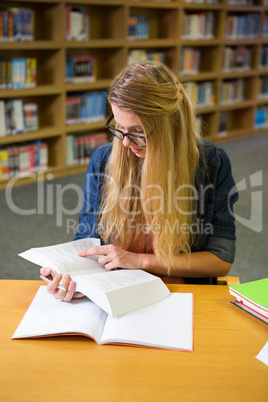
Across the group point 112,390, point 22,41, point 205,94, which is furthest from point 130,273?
point 205,94

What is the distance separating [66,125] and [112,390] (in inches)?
150

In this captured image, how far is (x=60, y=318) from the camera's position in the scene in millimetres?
1048

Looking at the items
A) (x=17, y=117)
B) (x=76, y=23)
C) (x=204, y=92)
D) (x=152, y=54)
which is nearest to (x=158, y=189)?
(x=17, y=117)

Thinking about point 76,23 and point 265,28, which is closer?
point 76,23

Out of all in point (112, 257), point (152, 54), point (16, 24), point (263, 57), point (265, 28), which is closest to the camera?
point (112, 257)

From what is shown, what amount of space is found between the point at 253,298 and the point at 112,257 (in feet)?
1.25

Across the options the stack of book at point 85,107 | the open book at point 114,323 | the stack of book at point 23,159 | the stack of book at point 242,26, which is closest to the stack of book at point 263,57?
the stack of book at point 242,26

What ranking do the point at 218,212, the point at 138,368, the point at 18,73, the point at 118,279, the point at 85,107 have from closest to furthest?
the point at 138,368 < the point at 118,279 < the point at 218,212 < the point at 18,73 < the point at 85,107

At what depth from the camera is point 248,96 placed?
21.2 ft

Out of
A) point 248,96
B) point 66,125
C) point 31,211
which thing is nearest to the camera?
point 31,211

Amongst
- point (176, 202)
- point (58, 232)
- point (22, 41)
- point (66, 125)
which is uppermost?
point (22, 41)

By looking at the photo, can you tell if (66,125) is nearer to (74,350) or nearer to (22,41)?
(22,41)

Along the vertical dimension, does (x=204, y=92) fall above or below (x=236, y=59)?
below

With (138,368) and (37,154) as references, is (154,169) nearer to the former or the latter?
(138,368)
